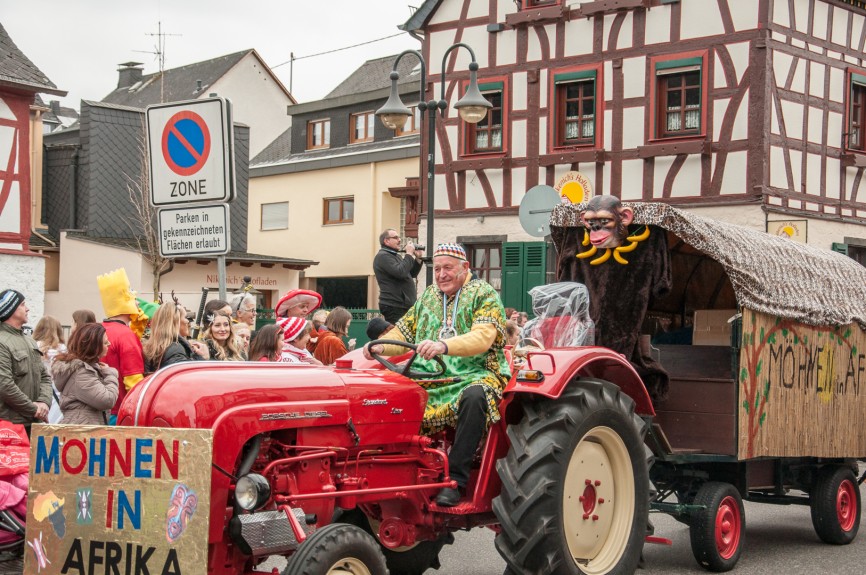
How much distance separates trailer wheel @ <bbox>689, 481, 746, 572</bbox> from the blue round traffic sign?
3991mm

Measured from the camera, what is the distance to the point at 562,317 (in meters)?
7.84

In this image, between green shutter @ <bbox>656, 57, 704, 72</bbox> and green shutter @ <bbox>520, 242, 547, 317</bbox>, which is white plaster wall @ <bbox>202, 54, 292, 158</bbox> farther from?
green shutter @ <bbox>656, 57, 704, 72</bbox>

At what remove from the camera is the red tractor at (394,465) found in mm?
5012

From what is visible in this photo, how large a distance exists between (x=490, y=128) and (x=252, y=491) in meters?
19.5

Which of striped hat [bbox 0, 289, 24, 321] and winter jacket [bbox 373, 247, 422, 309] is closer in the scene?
striped hat [bbox 0, 289, 24, 321]

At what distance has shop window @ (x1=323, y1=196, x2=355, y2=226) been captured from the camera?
110 feet

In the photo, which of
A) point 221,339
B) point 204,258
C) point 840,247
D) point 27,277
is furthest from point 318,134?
point 221,339

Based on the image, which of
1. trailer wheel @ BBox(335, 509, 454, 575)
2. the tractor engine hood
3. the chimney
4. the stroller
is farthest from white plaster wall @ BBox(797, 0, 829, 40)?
the chimney

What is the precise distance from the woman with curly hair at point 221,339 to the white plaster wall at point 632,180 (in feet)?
43.4

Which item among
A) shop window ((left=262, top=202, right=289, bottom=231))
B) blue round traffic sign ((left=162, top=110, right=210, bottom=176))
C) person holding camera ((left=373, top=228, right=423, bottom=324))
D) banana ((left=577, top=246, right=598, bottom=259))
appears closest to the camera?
blue round traffic sign ((left=162, top=110, right=210, bottom=176))

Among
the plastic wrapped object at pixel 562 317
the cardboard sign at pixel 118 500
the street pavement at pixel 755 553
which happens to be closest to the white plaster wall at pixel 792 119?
the street pavement at pixel 755 553

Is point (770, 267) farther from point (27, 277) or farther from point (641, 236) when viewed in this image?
point (27, 277)

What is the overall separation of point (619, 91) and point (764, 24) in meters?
2.96

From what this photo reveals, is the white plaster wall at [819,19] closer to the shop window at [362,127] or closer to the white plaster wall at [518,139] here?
the white plaster wall at [518,139]
